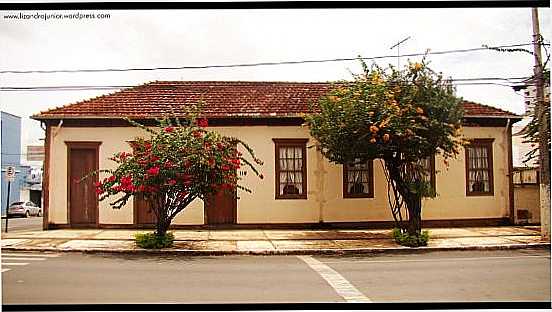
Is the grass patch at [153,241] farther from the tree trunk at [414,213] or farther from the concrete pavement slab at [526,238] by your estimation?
the concrete pavement slab at [526,238]

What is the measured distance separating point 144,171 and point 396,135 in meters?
5.12

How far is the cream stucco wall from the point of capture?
13617 millimetres

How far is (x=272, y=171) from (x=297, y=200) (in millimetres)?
998

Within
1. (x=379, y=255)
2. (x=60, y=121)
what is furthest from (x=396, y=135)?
(x=60, y=121)

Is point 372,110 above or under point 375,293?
above

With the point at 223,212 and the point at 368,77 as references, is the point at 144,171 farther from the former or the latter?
the point at 368,77

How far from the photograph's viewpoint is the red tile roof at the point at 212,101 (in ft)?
44.9

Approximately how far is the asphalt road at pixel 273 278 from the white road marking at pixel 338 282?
0.01 m

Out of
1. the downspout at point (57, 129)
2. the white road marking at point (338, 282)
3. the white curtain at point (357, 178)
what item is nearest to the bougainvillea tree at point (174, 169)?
the white road marking at point (338, 282)

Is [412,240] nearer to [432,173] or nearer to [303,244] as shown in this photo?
[303,244]

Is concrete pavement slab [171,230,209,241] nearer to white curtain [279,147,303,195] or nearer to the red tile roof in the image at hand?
white curtain [279,147,303,195]

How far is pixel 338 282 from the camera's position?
8.19 meters

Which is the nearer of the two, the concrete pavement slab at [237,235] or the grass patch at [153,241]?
the grass patch at [153,241]

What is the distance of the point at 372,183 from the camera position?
1414 centimetres
